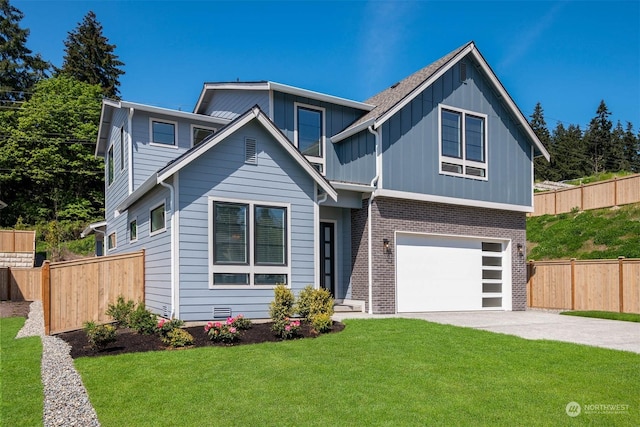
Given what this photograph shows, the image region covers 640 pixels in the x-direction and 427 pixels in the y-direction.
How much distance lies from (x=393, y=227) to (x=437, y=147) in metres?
2.94

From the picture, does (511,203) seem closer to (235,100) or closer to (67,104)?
(235,100)

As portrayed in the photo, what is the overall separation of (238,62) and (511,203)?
1457 centimetres

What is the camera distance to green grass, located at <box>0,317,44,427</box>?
530 cm

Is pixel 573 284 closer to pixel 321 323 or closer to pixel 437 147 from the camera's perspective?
pixel 437 147

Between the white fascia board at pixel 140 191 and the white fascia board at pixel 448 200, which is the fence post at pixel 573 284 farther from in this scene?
the white fascia board at pixel 140 191

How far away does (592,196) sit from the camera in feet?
80.3

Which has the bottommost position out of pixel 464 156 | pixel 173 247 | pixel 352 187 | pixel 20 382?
pixel 20 382

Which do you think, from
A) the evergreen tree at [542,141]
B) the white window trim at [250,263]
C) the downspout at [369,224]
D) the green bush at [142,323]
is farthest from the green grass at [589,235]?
the evergreen tree at [542,141]

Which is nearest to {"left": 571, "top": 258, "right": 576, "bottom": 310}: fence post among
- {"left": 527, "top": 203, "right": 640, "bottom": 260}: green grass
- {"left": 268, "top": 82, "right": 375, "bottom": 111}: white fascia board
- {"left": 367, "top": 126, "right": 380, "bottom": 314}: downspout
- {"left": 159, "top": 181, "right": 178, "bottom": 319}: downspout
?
{"left": 527, "top": 203, "right": 640, "bottom": 260}: green grass

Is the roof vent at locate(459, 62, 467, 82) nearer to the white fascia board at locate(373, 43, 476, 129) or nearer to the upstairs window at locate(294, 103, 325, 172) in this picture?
the white fascia board at locate(373, 43, 476, 129)

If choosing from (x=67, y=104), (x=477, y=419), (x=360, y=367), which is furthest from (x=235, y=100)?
(x=67, y=104)

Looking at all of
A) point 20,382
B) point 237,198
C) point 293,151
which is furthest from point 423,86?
point 20,382

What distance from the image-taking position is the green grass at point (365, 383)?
5309 millimetres

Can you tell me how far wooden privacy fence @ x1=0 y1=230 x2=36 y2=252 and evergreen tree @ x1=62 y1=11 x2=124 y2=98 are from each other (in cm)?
1948
